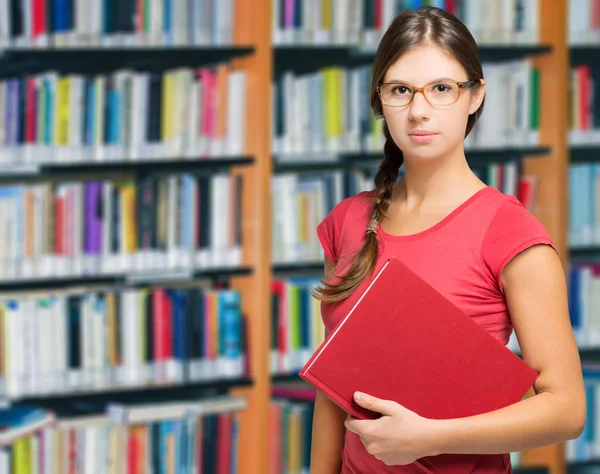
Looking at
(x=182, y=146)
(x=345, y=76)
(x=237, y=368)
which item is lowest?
(x=237, y=368)

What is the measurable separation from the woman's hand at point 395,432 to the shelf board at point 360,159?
1.94m

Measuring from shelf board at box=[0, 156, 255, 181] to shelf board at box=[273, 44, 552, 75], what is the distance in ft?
1.28

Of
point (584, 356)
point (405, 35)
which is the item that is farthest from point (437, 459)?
point (584, 356)

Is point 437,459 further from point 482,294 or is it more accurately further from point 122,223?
point 122,223

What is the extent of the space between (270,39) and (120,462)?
4.64 ft

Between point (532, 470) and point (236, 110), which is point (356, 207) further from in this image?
point (532, 470)

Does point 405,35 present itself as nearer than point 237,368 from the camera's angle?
Yes

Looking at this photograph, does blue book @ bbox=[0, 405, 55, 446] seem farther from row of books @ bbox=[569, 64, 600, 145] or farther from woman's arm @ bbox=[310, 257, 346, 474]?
row of books @ bbox=[569, 64, 600, 145]

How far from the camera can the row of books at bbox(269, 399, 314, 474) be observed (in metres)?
2.87

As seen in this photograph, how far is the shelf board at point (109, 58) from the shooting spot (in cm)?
258

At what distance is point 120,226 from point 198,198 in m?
0.26

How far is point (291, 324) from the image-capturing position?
285cm

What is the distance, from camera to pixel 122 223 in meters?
2.66

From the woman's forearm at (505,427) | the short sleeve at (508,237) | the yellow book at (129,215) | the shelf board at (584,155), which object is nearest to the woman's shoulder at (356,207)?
the short sleeve at (508,237)
